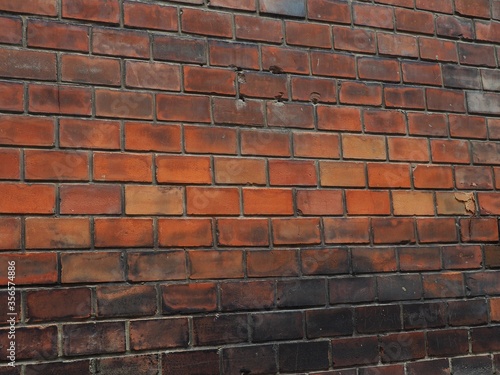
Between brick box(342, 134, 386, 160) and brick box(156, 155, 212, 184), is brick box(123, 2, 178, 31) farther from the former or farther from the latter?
brick box(342, 134, 386, 160)

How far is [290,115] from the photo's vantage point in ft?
6.92

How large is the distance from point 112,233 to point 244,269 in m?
0.43

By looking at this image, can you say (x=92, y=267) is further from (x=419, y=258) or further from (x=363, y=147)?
(x=419, y=258)

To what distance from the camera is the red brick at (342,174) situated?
6.94 feet

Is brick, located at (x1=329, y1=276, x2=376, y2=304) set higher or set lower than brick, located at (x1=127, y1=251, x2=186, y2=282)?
lower

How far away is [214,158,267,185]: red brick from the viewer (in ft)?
6.49

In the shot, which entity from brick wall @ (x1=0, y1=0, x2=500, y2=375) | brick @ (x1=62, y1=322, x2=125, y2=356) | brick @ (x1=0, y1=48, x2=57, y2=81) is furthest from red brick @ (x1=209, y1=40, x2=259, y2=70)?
brick @ (x1=62, y1=322, x2=125, y2=356)

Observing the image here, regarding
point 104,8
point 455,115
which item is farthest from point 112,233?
point 455,115

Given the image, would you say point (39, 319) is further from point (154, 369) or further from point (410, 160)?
point (410, 160)

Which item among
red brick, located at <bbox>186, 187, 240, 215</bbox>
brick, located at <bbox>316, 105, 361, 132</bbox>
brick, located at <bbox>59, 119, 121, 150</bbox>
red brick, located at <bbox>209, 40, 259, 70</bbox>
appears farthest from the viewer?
brick, located at <bbox>316, 105, 361, 132</bbox>

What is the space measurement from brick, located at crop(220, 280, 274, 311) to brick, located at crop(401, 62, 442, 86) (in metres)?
0.95

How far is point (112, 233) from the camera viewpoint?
6.00 ft

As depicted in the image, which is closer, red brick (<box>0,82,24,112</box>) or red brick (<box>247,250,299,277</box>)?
red brick (<box>0,82,24,112</box>)

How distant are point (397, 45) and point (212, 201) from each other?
0.95 metres
